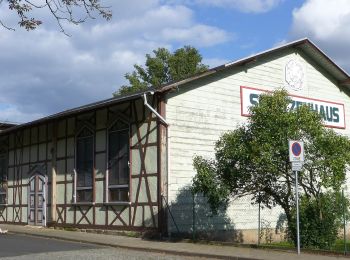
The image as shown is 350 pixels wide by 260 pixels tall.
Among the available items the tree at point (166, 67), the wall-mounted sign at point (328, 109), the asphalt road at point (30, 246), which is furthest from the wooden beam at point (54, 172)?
the tree at point (166, 67)

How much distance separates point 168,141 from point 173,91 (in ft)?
5.69

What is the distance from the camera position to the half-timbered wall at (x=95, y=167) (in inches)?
765

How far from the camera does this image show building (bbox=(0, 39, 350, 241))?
19.2 meters

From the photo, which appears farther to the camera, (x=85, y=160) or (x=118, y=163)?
(x=85, y=160)

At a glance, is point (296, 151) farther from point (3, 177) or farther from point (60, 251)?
point (3, 177)

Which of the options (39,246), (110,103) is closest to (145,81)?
(110,103)

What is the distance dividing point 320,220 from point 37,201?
14214mm

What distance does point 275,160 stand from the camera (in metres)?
15.4

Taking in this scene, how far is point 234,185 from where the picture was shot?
1633 centimetres

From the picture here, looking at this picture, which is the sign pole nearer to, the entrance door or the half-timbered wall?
the half-timbered wall

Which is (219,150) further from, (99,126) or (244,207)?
(99,126)

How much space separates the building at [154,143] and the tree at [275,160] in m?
2.62

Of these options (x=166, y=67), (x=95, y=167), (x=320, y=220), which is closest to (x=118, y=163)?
(x=95, y=167)

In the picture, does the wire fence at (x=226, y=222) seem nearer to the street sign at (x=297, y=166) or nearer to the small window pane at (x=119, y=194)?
the small window pane at (x=119, y=194)
